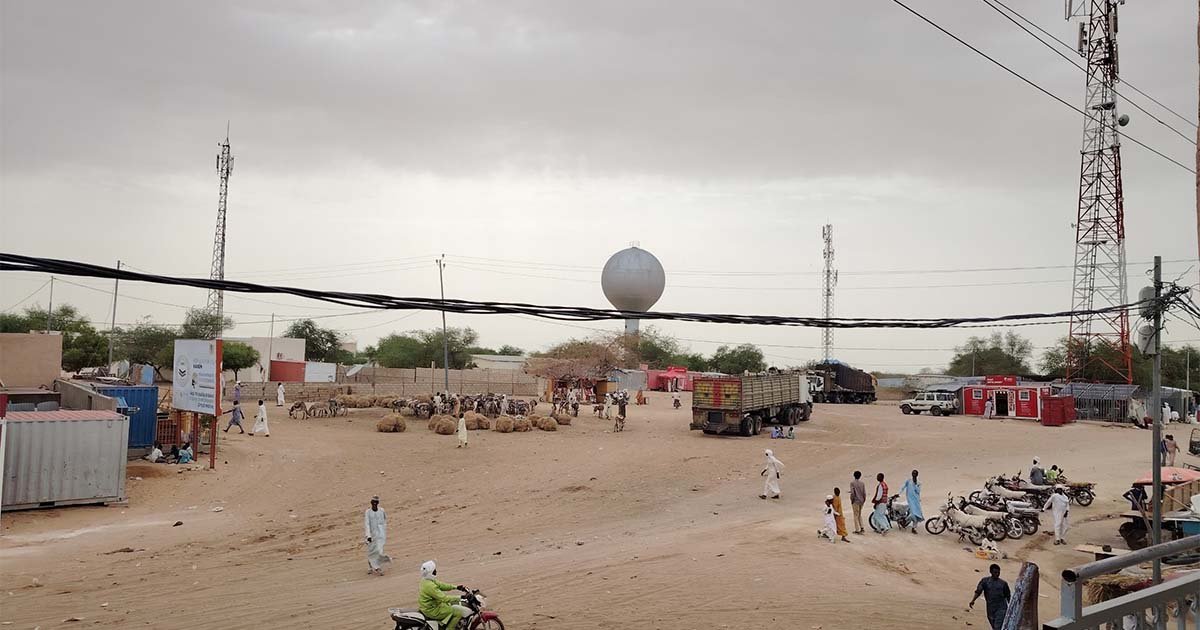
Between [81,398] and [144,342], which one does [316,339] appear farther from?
[81,398]

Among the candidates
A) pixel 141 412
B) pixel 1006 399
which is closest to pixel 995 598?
pixel 141 412

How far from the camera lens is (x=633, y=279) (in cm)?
7275

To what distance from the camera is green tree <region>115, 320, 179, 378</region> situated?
62.6 metres

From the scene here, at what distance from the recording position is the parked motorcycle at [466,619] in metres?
8.62

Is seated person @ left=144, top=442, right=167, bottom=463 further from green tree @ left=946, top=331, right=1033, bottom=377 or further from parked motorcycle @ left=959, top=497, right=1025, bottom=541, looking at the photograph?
green tree @ left=946, top=331, right=1033, bottom=377

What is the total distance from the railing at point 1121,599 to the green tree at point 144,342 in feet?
222

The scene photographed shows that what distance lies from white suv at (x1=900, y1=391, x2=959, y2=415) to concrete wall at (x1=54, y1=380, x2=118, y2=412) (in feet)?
147

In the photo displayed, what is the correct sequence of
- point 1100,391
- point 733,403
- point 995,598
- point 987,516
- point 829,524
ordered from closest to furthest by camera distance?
1. point 995,598
2. point 829,524
3. point 987,516
4. point 733,403
5. point 1100,391

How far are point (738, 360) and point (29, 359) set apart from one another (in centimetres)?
8186

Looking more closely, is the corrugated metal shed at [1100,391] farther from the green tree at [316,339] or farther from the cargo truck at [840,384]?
the green tree at [316,339]

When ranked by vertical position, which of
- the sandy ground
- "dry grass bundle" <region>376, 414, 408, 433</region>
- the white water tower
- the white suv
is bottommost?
the sandy ground

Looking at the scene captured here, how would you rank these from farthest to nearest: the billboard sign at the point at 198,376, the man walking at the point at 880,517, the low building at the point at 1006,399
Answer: the low building at the point at 1006,399, the billboard sign at the point at 198,376, the man walking at the point at 880,517

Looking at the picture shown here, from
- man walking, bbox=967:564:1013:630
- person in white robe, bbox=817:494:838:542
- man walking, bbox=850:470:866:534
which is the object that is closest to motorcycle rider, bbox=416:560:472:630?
man walking, bbox=967:564:1013:630

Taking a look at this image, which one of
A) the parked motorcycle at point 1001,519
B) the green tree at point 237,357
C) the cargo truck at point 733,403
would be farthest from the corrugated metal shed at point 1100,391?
the green tree at point 237,357
